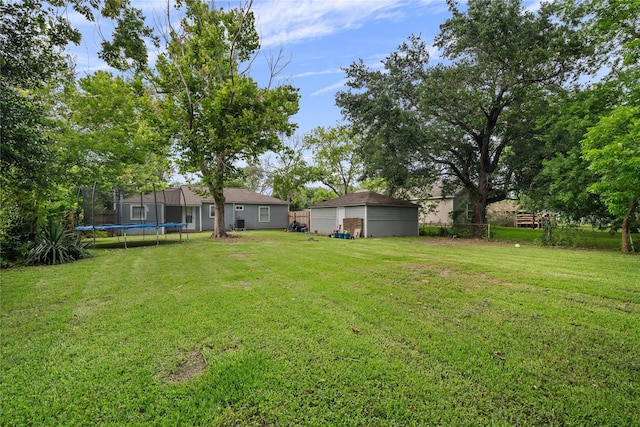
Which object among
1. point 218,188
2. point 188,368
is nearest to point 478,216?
point 218,188

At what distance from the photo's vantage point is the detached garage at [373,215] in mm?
16969

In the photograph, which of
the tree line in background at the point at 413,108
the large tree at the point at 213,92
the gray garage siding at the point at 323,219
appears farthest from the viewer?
the gray garage siding at the point at 323,219

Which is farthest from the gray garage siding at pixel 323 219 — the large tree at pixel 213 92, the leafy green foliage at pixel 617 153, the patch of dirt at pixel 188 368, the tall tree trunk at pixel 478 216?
the patch of dirt at pixel 188 368

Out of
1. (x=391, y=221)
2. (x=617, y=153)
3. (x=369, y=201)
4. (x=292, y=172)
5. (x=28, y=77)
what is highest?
(x=292, y=172)

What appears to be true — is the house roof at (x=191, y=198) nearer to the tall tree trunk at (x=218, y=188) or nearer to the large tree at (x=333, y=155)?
the tall tree trunk at (x=218, y=188)

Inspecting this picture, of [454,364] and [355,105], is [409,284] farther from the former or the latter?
[355,105]

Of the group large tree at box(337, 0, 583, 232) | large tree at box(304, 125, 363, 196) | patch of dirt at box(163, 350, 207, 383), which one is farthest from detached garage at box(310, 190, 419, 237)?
patch of dirt at box(163, 350, 207, 383)

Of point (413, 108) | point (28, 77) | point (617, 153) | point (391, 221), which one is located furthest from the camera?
point (391, 221)

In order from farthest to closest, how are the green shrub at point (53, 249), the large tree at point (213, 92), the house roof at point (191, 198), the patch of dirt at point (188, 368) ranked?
the house roof at point (191, 198), the large tree at point (213, 92), the green shrub at point (53, 249), the patch of dirt at point (188, 368)

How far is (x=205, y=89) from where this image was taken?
44.9 ft

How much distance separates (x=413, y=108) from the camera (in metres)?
16.0

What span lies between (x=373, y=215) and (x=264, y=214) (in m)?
10.6

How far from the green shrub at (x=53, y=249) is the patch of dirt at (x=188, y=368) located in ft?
25.3

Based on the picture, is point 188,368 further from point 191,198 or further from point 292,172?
point 292,172
